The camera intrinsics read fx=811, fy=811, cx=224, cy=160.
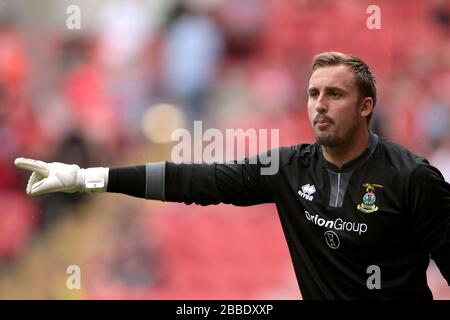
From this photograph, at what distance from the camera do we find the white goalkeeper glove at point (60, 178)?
3.80m

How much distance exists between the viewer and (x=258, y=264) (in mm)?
8438

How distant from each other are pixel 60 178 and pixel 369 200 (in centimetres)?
145

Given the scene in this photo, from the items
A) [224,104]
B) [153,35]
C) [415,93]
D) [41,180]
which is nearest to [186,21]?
[153,35]

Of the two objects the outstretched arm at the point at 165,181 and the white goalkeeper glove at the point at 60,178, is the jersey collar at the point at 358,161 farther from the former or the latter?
the white goalkeeper glove at the point at 60,178

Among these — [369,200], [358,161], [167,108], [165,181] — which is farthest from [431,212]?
[167,108]

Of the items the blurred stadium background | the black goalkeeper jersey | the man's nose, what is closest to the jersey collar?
the black goalkeeper jersey

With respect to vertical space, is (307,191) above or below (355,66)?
below

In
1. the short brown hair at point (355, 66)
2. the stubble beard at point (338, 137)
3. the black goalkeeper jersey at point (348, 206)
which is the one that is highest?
the short brown hair at point (355, 66)

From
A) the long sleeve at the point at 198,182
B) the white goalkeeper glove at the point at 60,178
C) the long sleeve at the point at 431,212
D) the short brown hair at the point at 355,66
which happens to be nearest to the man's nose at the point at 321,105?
the short brown hair at the point at 355,66

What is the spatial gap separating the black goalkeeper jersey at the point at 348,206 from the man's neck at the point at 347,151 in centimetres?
3

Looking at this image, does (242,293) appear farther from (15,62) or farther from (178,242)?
(15,62)

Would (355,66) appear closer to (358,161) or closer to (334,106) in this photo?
(334,106)

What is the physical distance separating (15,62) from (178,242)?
2.87 metres

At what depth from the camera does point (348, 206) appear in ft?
12.5
